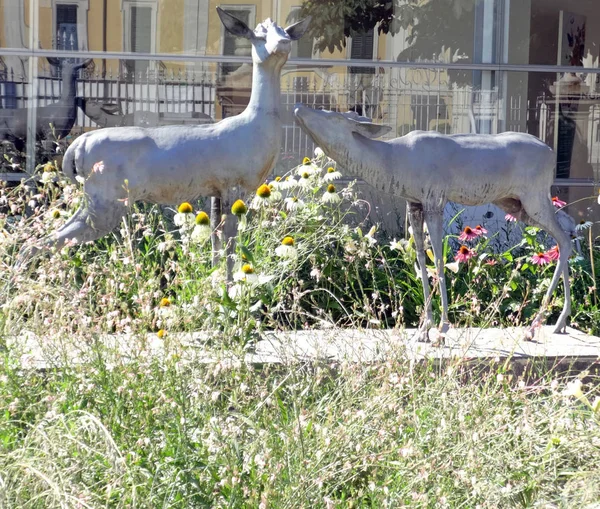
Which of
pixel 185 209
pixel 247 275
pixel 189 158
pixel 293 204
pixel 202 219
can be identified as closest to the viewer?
pixel 247 275

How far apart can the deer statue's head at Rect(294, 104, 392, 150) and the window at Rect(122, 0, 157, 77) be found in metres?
4.38

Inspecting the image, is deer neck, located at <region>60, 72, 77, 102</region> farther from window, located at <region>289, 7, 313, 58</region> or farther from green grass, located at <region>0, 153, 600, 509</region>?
green grass, located at <region>0, 153, 600, 509</region>

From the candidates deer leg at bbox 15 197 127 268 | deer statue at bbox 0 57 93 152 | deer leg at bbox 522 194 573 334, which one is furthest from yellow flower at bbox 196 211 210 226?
deer statue at bbox 0 57 93 152

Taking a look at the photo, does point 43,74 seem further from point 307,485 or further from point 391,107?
point 307,485

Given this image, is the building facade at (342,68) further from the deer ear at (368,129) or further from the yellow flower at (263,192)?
the yellow flower at (263,192)

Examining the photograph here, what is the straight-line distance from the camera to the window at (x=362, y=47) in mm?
8734

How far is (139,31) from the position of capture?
8469 mm

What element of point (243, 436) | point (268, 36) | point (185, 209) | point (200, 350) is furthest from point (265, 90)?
point (243, 436)

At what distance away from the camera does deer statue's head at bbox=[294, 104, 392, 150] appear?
4.43 metres

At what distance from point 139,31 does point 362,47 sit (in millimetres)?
2040

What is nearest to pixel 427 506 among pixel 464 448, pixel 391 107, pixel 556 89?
pixel 464 448

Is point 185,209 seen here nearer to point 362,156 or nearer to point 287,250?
point 287,250

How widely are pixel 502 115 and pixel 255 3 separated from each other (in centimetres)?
252

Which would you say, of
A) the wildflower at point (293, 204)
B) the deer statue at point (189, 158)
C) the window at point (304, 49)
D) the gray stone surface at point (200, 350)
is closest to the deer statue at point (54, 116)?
the window at point (304, 49)
